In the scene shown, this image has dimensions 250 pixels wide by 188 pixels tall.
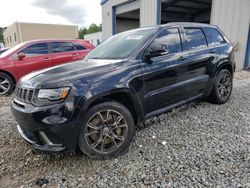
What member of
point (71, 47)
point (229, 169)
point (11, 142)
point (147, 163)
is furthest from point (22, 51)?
point (229, 169)

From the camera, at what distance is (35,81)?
2.38 metres

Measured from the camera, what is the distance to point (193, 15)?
61.3 feet

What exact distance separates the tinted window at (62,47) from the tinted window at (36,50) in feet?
0.79

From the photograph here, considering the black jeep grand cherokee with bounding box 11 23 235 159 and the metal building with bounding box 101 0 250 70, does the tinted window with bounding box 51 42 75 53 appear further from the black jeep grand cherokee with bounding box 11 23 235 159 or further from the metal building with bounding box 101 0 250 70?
the metal building with bounding box 101 0 250 70

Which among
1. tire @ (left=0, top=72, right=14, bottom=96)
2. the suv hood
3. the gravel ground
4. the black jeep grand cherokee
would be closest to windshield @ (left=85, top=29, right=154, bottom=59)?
the black jeep grand cherokee

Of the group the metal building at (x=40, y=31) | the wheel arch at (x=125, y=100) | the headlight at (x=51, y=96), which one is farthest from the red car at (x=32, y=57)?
the metal building at (x=40, y=31)

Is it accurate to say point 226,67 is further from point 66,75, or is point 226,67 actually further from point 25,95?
point 25,95

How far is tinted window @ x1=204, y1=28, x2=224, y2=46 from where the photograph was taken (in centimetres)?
410

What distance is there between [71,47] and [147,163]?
564cm

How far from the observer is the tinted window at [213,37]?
4098 mm

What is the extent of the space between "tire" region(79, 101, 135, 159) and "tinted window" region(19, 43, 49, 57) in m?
4.93

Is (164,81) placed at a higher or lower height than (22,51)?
lower

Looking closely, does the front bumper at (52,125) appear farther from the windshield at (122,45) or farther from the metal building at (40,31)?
the metal building at (40,31)

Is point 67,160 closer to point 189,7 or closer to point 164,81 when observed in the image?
point 164,81
